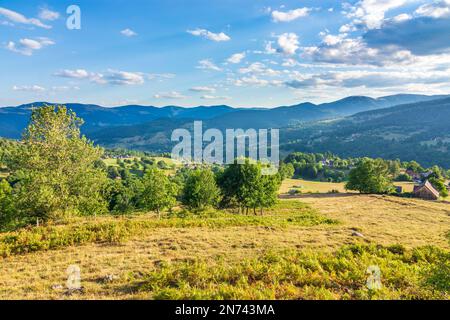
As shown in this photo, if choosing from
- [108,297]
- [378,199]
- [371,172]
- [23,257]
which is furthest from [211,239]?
[371,172]

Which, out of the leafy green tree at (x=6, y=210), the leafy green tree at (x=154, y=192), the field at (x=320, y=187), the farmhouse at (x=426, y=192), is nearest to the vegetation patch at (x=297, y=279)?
the leafy green tree at (x=6, y=210)

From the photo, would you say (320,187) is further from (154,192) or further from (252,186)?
(154,192)

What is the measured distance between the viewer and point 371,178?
78.5 meters

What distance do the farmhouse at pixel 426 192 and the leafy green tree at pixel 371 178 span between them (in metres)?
6.96

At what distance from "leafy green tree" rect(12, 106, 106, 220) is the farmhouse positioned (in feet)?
287

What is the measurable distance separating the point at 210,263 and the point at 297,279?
5.16m

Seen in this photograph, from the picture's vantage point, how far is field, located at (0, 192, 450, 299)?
38.3ft

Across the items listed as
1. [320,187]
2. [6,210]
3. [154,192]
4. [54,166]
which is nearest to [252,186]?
[154,192]

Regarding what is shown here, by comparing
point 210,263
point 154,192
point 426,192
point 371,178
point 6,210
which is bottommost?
point 426,192

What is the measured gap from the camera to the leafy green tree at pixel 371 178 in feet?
258

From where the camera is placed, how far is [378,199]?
6788 centimetres

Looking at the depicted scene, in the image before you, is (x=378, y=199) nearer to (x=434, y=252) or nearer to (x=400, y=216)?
(x=400, y=216)

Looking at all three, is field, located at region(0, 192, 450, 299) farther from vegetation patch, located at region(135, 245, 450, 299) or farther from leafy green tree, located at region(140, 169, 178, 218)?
leafy green tree, located at region(140, 169, 178, 218)
